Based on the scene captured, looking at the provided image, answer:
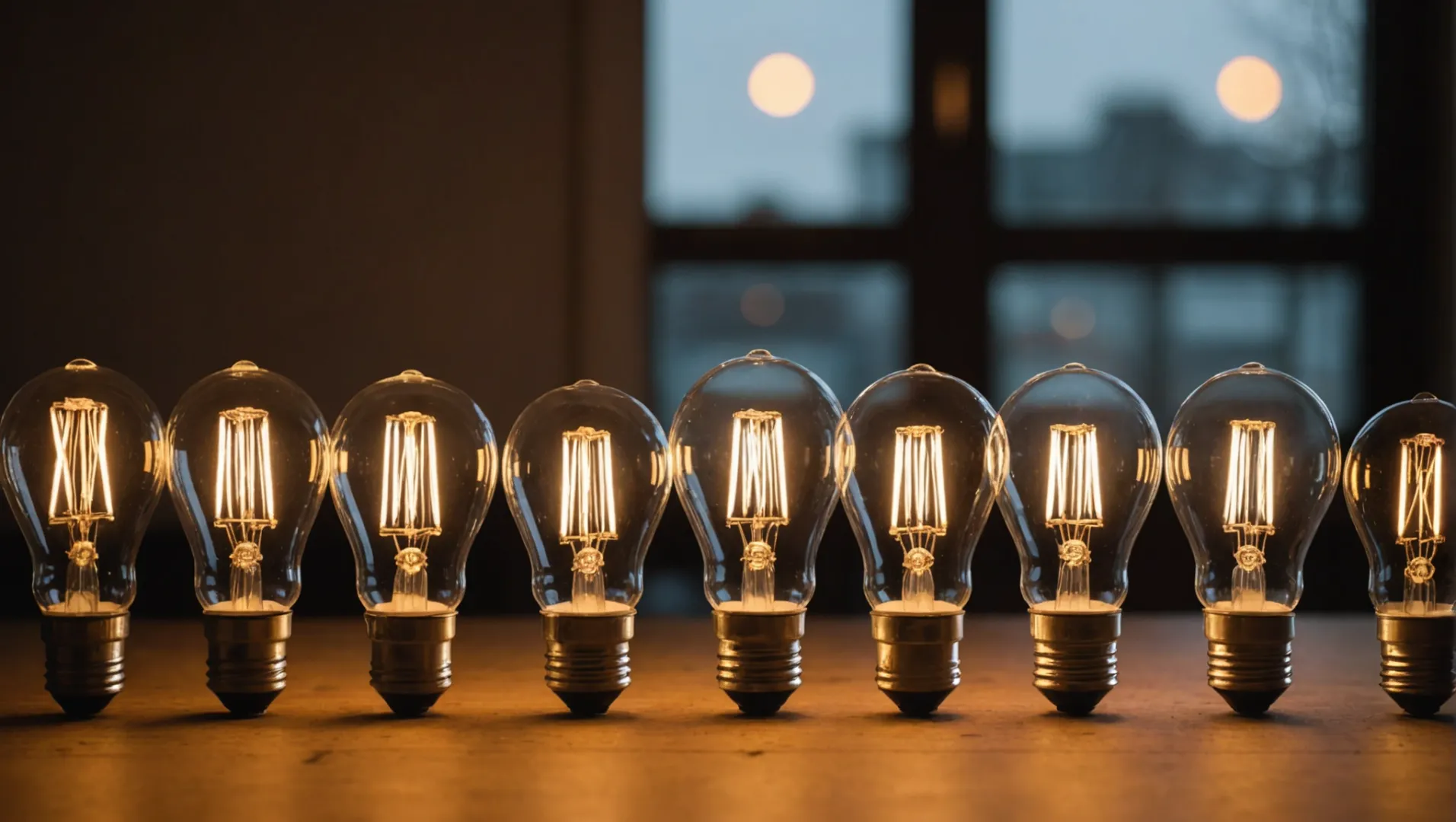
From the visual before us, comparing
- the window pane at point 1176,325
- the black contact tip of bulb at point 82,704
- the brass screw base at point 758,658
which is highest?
the window pane at point 1176,325

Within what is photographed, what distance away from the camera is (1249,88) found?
3713 mm

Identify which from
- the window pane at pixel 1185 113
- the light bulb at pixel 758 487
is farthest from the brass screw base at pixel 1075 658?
the window pane at pixel 1185 113

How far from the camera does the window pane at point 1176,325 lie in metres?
3.64

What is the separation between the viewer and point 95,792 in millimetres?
1271

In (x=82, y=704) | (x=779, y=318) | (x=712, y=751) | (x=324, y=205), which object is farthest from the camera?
(x=779, y=318)

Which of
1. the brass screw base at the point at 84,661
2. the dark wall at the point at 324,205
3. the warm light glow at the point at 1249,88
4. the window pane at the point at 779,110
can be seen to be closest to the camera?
the brass screw base at the point at 84,661

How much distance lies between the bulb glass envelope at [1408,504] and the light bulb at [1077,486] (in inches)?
9.2

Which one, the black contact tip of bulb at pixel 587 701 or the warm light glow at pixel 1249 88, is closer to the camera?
the black contact tip of bulb at pixel 587 701

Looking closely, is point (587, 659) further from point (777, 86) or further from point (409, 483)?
point (777, 86)

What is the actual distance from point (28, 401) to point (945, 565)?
3.39 ft

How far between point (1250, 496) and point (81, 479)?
1.29 metres

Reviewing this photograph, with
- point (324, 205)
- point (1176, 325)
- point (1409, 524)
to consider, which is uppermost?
point (324, 205)

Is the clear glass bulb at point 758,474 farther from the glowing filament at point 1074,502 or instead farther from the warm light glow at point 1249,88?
the warm light glow at point 1249,88

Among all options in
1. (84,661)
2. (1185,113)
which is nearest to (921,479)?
(84,661)
